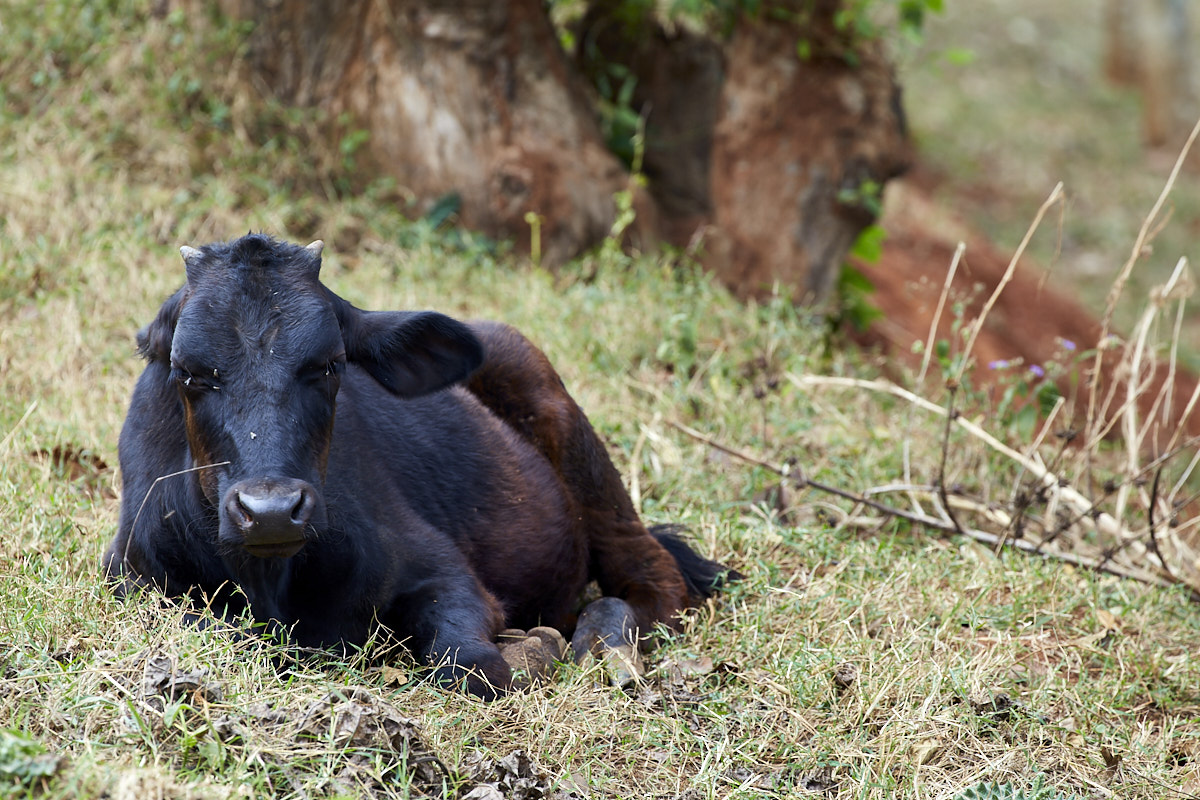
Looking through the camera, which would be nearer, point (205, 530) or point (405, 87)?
point (205, 530)

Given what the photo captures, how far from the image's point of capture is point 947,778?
144 inches

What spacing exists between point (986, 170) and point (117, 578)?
55.7 feet

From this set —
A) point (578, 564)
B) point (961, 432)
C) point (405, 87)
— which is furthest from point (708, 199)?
point (578, 564)

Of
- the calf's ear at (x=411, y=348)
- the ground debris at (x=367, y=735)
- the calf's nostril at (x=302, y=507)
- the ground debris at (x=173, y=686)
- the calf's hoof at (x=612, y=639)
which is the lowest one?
the calf's hoof at (x=612, y=639)

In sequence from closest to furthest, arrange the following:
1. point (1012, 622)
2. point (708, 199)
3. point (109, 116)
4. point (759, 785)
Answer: point (759, 785)
point (1012, 622)
point (109, 116)
point (708, 199)

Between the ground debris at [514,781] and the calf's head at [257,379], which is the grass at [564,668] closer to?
the ground debris at [514,781]

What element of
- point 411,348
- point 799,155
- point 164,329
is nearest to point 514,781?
point 411,348

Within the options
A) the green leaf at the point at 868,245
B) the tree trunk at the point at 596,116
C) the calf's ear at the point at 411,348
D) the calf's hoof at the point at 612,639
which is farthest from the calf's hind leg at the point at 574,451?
the green leaf at the point at 868,245

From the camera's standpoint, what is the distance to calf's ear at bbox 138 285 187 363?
3.82m

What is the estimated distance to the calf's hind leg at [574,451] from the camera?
5051 millimetres

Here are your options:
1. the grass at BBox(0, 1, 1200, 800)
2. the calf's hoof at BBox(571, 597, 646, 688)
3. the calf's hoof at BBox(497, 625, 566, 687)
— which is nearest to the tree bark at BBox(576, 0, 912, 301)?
the grass at BBox(0, 1, 1200, 800)

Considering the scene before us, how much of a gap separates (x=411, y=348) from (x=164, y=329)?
81 cm

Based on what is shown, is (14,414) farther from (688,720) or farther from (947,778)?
(947,778)

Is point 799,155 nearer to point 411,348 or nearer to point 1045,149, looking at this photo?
point 411,348
